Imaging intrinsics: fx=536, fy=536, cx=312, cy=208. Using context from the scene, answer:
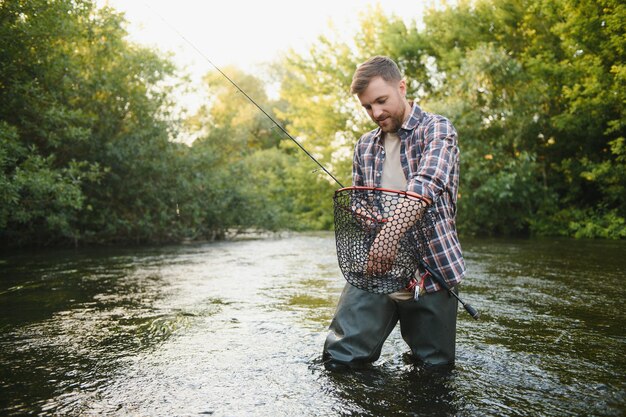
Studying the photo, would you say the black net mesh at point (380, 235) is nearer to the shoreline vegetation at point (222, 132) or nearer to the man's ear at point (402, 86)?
the man's ear at point (402, 86)

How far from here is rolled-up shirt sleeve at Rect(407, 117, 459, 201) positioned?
2.50 meters

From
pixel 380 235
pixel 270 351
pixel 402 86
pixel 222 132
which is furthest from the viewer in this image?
pixel 222 132

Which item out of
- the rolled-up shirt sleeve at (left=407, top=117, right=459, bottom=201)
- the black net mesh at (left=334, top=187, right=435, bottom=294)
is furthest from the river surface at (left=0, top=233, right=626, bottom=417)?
the rolled-up shirt sleeve at (left=407, top=117, right=459, bottom=201)

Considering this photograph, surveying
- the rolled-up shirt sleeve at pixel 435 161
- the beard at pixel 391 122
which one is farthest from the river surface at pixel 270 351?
the beard at pixel 391 122

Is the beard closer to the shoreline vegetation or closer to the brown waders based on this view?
the brown waders

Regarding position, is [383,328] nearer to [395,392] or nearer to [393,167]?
[395,392]

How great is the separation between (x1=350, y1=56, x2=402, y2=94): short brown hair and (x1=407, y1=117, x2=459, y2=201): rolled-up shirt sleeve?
32cm

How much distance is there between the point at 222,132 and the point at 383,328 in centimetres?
1253

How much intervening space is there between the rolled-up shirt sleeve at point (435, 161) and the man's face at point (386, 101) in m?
0.16

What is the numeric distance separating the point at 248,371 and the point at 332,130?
22529 mm

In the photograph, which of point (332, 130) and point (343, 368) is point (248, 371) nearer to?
point (343, 368)

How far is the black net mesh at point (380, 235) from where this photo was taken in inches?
97.0

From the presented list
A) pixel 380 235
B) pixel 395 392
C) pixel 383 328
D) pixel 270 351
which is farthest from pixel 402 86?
pixel 270 351

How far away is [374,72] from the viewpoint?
2668mm
